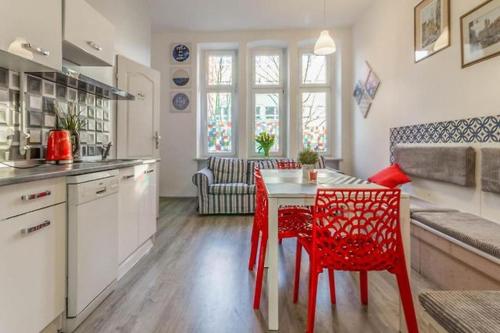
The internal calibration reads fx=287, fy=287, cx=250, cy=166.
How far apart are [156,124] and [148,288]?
2303 millimetres

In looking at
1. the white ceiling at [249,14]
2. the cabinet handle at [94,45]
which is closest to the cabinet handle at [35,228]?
the cabinet handle at [94,45]

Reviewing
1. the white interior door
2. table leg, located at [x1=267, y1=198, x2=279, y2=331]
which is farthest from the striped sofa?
table leg, located at [x1=267, y1=198, x2=279, y2=331]

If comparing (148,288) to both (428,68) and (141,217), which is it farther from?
(428,68)

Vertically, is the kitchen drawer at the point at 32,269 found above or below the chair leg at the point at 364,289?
above

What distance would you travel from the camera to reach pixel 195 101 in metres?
5.43

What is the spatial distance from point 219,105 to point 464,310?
17.5 feet

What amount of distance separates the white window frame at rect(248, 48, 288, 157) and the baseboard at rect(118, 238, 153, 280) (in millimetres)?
3116

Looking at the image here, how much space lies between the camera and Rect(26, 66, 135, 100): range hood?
80.7 inches

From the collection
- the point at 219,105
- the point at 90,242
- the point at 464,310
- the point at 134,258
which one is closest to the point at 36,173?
the point at 90,242

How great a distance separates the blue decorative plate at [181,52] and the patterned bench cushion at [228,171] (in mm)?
2098

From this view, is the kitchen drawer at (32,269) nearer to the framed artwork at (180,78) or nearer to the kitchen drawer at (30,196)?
the kitchen drawer at (30,196)

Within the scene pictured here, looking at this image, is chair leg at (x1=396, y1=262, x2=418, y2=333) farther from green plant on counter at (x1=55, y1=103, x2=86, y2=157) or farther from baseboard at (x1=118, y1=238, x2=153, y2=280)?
green plant on counter at (x1=55, y1=103, x2=86, y2=157)

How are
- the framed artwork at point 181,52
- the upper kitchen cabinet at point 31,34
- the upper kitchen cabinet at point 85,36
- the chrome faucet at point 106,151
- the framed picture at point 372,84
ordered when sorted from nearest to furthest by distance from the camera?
the upper kitchen cabinet at point 31,34, the upper kitchen cabinet at point 85,36, the chrome faucet at point 106,151, the framed picture at point 372,84, the framed artwork at point 181,52

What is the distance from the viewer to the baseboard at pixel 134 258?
2264 mm
